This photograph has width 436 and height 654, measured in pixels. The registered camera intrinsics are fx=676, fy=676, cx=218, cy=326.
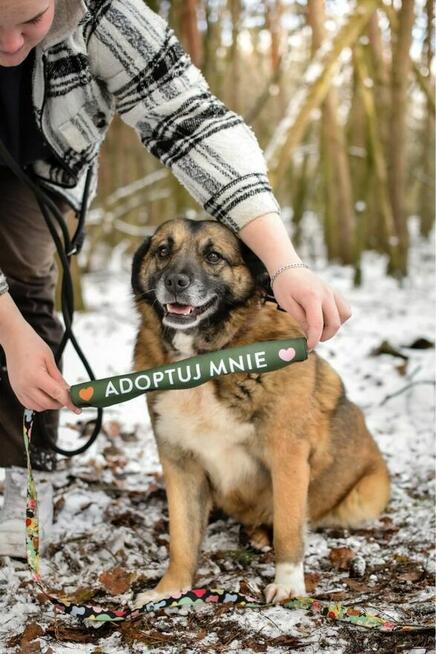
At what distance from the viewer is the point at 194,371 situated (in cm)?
185

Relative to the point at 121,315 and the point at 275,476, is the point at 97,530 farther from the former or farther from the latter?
the point at 121,315

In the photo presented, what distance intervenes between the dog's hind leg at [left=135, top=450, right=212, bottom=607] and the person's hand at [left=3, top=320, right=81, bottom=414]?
770 millimetres

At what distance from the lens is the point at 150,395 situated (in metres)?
2.52

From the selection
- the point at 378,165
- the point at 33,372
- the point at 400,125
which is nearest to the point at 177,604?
the point at 33,372

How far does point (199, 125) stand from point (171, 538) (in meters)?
1.43

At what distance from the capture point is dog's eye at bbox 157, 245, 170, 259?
255 centimetres

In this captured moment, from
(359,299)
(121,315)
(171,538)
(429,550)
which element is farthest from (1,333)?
(359,299)

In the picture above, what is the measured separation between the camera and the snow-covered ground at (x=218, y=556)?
197 centimetres

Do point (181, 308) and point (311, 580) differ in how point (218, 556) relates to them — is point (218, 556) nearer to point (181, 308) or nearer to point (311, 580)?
point (311, 580)

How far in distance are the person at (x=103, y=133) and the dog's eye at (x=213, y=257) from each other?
1.15 feet

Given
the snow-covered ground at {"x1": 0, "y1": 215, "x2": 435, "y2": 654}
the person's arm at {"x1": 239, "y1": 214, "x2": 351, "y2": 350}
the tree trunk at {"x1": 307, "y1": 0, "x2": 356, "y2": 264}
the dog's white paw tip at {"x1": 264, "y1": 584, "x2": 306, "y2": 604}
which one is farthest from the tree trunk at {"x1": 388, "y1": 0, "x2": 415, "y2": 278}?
the person's arm at {"x1": 239, "y1": 214, "x2": 351, "y2": 350}

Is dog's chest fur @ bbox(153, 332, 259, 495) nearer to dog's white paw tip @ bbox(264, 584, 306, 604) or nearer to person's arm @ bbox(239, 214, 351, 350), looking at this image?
dog's white paw tip @ bbox(264, 584, 306, 604)

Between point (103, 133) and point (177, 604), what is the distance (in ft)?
5.18

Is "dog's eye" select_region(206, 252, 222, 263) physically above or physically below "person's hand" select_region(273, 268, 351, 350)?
below
